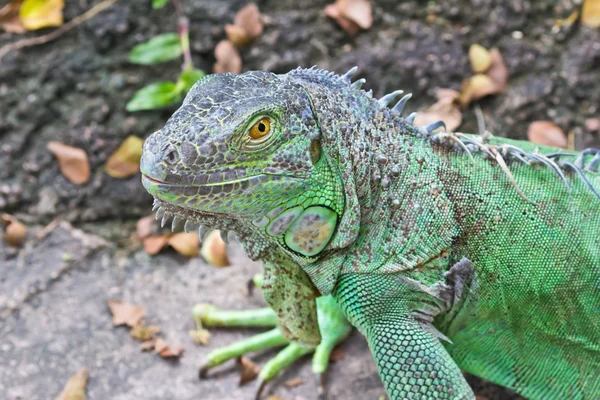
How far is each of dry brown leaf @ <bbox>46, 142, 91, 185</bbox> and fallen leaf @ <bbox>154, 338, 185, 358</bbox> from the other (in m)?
1.46

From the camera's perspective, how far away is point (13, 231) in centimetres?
449

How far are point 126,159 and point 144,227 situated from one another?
515mm

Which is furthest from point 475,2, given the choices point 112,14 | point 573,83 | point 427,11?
point 112,14

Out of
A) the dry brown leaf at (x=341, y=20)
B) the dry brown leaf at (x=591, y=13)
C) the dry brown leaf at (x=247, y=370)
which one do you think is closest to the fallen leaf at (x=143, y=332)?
the dry brown leaf at (x=247, y=370)

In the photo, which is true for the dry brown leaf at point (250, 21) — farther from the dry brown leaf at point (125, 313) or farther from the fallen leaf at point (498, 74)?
the dry brown leaf at point (125, 313)

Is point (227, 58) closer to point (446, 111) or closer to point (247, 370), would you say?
point (446, 111)

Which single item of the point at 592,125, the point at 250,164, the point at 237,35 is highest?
the point at 250,164

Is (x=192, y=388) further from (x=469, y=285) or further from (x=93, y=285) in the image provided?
(x=469, y=285)

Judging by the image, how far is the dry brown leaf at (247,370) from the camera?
3770mm

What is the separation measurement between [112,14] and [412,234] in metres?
3.14

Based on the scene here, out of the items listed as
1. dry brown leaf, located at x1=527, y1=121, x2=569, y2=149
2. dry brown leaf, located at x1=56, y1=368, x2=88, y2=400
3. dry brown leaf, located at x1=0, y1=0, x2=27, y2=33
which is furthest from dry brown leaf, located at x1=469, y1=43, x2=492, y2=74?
dry brown leaf, located at x1=56, y1=368, x2=88, y2=400

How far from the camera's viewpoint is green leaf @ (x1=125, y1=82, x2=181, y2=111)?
15.1 feet

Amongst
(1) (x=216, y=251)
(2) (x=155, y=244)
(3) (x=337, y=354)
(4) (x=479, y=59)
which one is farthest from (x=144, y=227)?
(4) (x=479, y=59)

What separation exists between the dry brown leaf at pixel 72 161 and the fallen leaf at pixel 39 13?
894 mm
